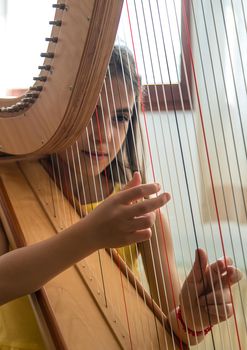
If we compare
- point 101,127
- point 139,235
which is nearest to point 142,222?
point 139,235

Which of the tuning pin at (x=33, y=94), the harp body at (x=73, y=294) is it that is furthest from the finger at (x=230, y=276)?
the tuning pin at (x=33, y=94)

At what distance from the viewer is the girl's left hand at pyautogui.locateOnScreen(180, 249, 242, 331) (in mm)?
765

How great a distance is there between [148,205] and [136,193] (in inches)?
0.8

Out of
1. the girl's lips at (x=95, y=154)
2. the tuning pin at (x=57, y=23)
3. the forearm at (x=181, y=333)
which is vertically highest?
the tuning pin at (x=57, y=23)

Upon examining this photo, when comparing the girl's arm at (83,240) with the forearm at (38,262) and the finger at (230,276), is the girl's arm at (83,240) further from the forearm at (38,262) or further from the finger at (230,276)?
the finger at (230,276)

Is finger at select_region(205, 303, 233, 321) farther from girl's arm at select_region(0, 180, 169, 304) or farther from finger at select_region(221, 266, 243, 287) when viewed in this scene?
girl's arm at select_region(0, 180, 169, 304)

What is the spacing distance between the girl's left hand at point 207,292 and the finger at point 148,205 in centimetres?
18

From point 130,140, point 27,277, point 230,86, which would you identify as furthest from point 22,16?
point 27,277

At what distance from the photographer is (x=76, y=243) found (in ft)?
2.27

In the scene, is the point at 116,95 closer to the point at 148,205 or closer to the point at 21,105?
the point at 21,105

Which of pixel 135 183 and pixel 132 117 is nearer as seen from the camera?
pixel 135 183

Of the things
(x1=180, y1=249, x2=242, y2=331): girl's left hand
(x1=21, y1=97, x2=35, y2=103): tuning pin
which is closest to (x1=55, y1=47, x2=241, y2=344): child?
(x1=180, y1=249, x2=242, y2=331): girl's left hand

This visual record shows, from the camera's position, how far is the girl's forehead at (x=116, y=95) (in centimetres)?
82

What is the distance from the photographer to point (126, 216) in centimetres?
63
